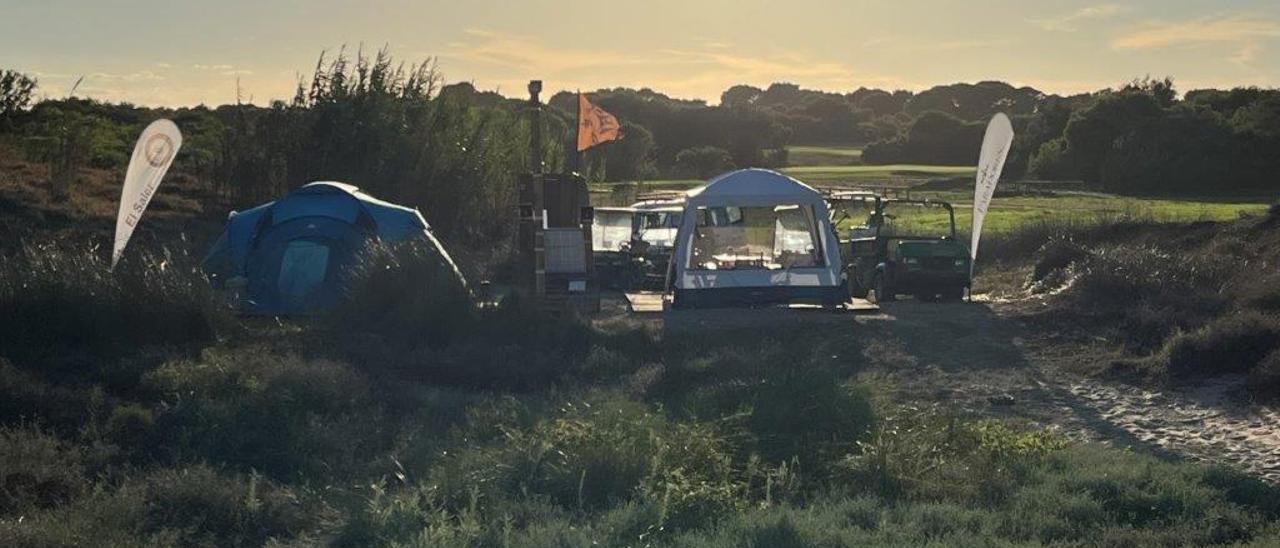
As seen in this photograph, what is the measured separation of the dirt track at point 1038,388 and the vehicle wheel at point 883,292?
1997mm

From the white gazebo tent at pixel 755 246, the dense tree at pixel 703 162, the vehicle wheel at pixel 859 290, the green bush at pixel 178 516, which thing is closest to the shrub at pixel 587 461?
the green bush at pixel 178 516

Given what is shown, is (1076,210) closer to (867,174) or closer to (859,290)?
(859,290)

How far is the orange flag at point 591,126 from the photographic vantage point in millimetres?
23141

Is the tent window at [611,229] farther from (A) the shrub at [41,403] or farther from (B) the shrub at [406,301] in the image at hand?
(A) the shrub at [41,403]

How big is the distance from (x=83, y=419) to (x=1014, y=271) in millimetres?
17205

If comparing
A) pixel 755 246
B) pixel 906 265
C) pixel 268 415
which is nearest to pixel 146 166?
pixel 268 415

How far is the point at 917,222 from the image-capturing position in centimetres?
Result: 3103

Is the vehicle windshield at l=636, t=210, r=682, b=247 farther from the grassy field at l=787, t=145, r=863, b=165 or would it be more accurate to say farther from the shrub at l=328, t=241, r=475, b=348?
the grassy field at l=787, t=145, r=863, b=165

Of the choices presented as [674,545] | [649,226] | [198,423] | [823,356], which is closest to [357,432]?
[198,423]

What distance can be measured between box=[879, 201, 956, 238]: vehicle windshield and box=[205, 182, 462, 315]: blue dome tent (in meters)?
7.31

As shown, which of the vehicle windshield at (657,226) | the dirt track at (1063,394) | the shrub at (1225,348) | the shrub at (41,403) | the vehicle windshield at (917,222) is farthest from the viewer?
the vehicle windshield at (657,226)

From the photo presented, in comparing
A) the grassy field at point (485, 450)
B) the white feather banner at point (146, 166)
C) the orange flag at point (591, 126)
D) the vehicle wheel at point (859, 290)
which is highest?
the orange flag at point (591, 126)

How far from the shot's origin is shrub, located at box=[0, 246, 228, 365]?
13297mm

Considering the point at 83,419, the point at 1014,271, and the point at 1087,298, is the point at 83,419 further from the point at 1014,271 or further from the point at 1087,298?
the point at 1014,271
